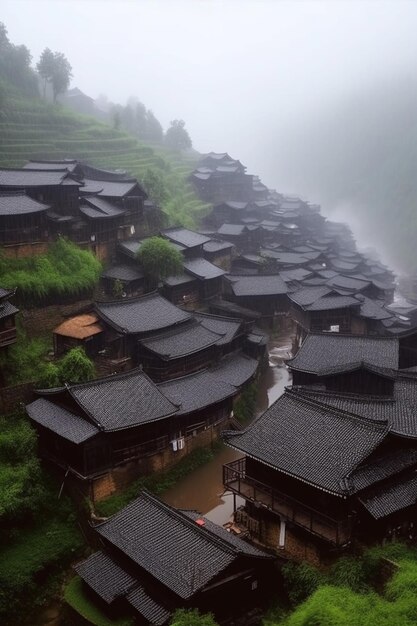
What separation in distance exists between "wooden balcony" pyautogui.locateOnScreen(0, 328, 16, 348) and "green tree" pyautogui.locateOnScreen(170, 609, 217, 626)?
18.8m

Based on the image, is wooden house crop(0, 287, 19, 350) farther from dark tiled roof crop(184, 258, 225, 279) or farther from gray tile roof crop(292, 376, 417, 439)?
dark tiled roof crop(184, 258, 225, 279)

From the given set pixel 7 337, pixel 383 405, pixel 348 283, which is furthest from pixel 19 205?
pixel 348 283

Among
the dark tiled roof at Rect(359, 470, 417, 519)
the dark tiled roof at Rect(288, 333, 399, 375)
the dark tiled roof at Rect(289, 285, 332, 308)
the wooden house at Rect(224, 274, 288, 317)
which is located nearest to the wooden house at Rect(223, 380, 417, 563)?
the dark tiled roof at Rect(359, 470, 417, 519)

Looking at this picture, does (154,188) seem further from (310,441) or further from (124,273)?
(310,441)

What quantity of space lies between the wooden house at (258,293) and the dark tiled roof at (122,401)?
25272 mm

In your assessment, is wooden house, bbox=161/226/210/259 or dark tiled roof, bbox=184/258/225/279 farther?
wooden house, bbox=161/226/210/259

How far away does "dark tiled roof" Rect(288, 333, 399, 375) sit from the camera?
120 feet

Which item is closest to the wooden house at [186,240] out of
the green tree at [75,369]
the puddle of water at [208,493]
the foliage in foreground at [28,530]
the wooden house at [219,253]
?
the wooden house at [219,253]

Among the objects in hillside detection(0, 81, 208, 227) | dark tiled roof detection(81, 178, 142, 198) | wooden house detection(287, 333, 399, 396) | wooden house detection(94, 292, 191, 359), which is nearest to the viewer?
wooden house detection(287, 333, 399, 396)

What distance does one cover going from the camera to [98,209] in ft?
158

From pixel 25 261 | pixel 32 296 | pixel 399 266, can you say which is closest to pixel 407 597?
pixel 32 296

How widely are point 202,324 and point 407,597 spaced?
1057 inches

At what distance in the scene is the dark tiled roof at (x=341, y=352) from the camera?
36625 millimetres

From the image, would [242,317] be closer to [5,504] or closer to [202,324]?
[202,324]
